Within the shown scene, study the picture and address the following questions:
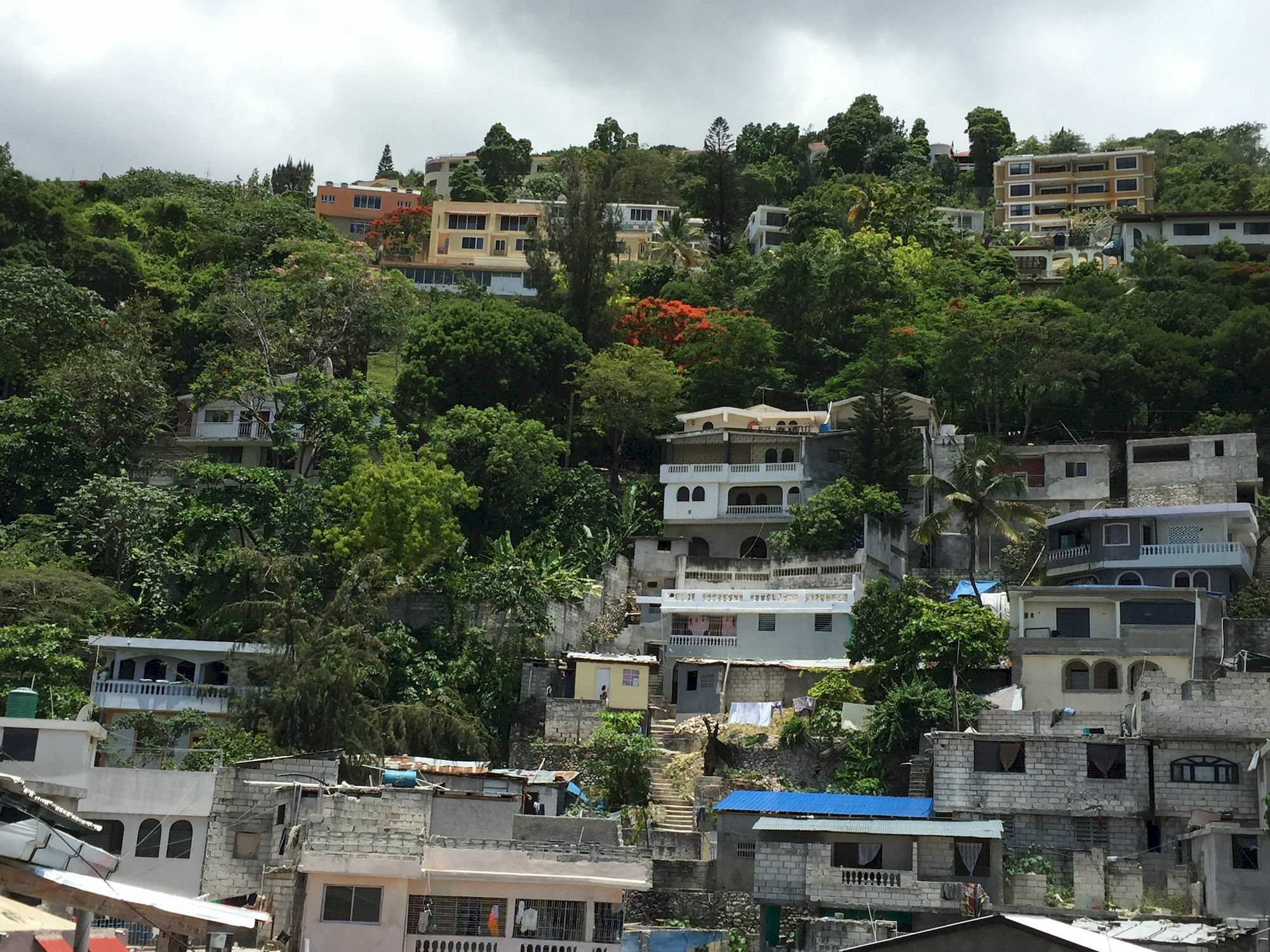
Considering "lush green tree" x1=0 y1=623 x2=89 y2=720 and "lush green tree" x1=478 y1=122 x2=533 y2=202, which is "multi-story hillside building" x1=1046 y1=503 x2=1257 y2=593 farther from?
"lush green tree" x1=478 y1=122 x2=533 y2=202

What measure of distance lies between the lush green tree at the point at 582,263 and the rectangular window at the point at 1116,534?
73.5 feet

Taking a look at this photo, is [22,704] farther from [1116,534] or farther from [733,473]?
[1116,534]

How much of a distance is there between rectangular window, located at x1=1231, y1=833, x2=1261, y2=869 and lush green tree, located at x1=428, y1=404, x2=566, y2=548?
2580 centimetres

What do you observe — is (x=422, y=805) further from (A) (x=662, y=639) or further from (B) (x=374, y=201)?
(B) (x=374, y=201)

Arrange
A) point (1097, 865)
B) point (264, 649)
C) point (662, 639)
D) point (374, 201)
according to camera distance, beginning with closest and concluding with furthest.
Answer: point (1097, 865), point (264, 649), point (662, 639), point (374, 201)

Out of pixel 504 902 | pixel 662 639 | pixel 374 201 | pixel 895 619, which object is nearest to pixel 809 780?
pixel 895 619

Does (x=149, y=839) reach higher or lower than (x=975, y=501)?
lower

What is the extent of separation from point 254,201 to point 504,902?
216 feet

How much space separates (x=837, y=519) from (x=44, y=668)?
900 inches

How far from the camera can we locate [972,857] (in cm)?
3366

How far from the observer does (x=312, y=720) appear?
125ft

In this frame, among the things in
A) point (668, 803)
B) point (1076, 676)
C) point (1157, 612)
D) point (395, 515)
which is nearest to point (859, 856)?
point (668, 803)

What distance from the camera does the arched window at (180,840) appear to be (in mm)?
33438

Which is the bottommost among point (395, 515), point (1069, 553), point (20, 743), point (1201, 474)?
point (20, 743)
